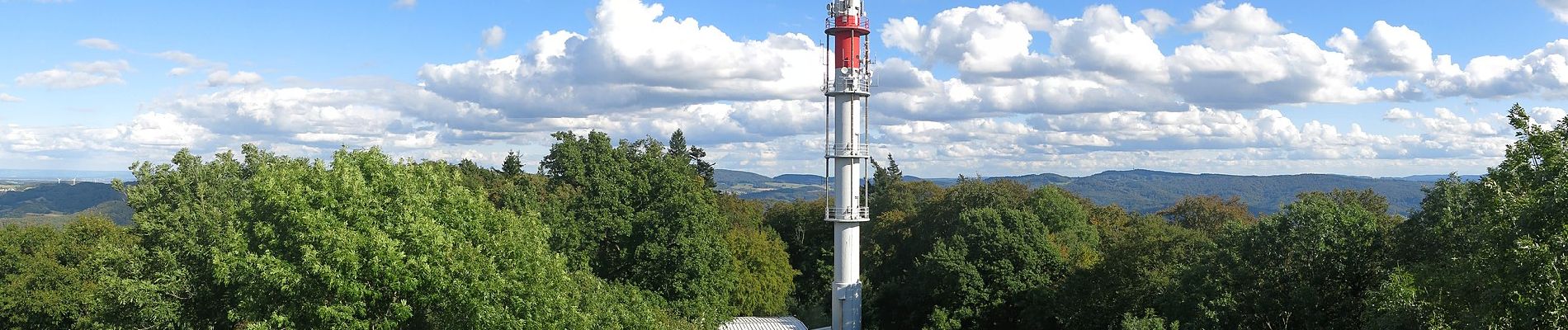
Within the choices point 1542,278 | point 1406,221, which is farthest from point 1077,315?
point 1542,278

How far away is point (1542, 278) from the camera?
15188mm

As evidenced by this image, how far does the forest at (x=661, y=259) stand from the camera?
18812 mm

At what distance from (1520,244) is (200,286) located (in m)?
26.0

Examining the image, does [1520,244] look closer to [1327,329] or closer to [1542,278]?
[1542,278]

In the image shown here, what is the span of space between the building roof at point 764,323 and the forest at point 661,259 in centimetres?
94

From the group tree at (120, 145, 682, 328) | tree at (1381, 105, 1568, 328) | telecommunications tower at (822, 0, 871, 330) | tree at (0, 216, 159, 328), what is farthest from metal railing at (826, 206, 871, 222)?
tree at (0, 216, 159, 328)

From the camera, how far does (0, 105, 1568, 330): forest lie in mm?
18812

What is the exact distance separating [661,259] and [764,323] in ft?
34.0

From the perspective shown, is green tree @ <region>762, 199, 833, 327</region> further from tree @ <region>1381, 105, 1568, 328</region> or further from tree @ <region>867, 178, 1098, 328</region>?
tree @ <region>1381, 105, 1568, 328</region>

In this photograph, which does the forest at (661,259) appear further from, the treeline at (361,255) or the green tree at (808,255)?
the green tree at (808,255)

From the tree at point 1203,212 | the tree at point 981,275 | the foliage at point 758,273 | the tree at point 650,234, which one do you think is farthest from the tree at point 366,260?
the tree at point 1203,212

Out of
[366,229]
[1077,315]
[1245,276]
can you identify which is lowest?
[1077,315]

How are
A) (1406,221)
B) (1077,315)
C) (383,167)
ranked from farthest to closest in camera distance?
1. (1077,315)
2. (1406,221)
3. (383,167)

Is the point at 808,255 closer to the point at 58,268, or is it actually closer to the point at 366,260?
the point at 58,268
